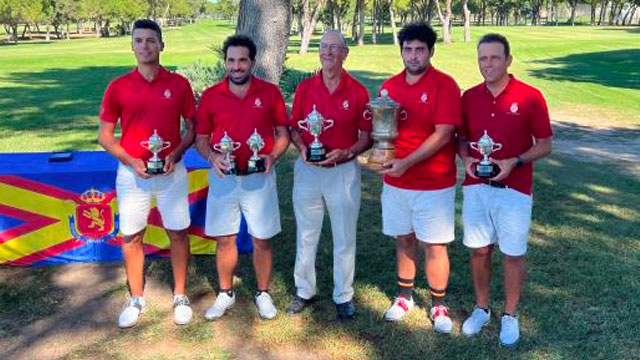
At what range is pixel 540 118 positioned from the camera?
378 cm

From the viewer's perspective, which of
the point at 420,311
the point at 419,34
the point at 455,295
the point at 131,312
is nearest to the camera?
the point at 419,34

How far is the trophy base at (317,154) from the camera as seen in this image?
4.09 meters

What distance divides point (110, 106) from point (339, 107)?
5.11ft

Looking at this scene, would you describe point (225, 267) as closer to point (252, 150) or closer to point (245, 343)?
point (245, 343)

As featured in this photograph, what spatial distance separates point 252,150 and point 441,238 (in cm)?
145

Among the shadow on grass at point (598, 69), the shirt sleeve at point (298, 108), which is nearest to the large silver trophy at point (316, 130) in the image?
the shirt sleeve at point (298, 108)

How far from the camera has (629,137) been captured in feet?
39.5

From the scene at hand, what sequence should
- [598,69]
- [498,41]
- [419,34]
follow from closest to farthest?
[498,41] < [419,34] < [598,69]

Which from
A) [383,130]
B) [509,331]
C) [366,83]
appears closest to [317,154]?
[383,130]

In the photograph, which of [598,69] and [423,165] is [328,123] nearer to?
[423,165]

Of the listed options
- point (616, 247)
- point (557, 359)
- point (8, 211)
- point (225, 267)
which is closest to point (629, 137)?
point (616, 247)

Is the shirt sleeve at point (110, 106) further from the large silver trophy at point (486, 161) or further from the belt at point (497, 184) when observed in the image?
the belt at point (497, 184)

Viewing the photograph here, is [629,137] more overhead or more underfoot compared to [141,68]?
more underfoot

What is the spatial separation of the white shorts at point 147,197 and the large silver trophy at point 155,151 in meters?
0.19
